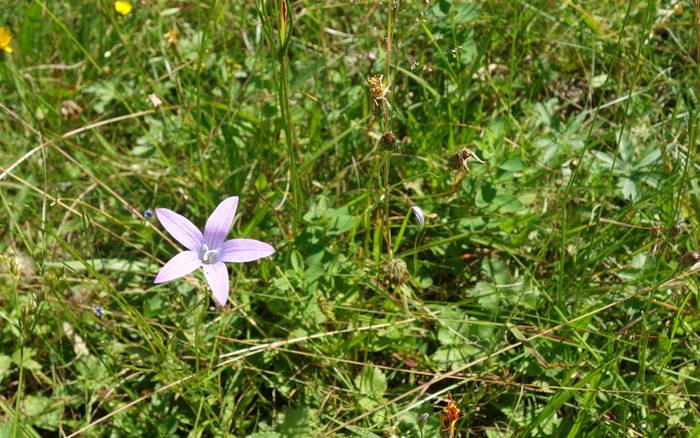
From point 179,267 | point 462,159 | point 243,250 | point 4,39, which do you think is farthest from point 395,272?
point 4,39

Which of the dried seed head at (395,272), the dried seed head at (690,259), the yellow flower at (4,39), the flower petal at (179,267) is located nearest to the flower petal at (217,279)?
the flower petal at (179,267)

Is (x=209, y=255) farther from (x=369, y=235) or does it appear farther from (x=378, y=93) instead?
(x=369, y=235)

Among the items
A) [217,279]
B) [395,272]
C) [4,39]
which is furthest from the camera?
[4,39]

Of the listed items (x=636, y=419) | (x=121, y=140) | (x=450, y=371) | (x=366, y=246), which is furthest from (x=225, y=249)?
(x=121, y=140)

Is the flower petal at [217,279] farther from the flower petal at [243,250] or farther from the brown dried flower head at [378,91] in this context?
the brown dried flower head at [378,91]

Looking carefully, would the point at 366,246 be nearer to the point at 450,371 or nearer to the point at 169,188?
the point at 450,371

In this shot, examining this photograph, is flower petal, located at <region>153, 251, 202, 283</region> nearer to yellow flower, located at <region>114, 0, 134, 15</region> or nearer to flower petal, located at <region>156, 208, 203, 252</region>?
flower petal, located at <region>156, 208, 203, 252</region>

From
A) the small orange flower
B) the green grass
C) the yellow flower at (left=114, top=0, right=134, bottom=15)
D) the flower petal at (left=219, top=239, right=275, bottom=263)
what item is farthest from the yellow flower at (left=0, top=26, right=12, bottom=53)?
the small orange flower
